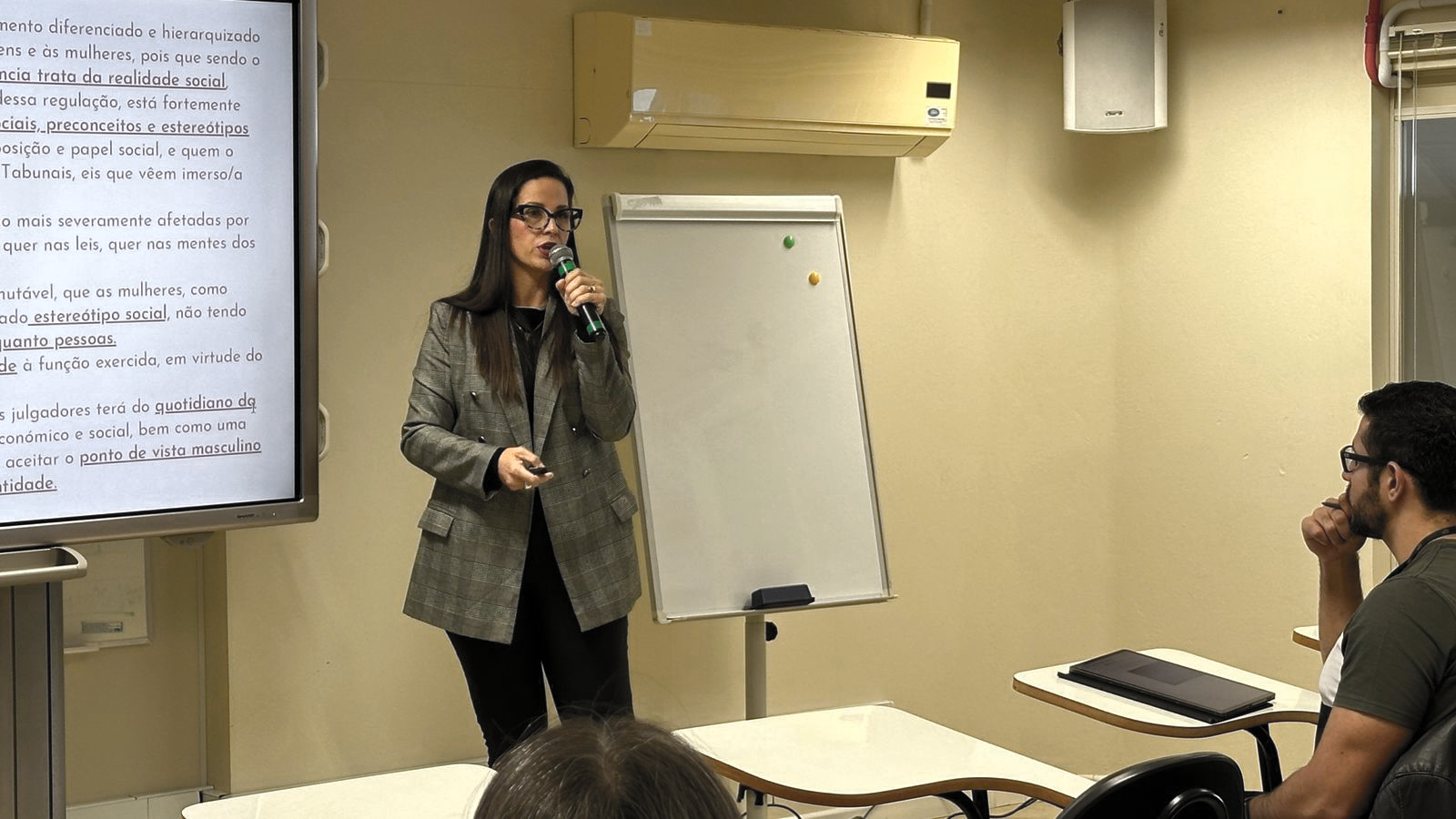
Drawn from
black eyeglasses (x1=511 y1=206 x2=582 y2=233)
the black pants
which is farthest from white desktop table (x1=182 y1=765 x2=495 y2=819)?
black eyeglasses (x1=511 y1=206 x2=582 y2=233)

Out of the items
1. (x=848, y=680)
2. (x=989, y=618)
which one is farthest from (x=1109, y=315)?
(x=848, y=680)

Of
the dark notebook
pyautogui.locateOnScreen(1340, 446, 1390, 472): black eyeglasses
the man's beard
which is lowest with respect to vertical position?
the dark notebook

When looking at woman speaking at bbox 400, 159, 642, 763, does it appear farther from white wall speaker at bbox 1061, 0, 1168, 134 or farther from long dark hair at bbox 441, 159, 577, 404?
white wall speaker at bbox 1061, 0, 1168, 134

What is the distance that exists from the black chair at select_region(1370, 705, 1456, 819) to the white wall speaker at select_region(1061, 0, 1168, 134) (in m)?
2.17

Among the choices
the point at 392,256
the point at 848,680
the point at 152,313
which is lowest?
the point at 848,680

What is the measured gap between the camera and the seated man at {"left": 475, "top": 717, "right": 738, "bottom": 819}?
812mm

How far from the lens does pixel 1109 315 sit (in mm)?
3922

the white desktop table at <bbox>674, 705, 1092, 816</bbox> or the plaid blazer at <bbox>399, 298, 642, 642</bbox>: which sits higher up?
the plaid blazer at <bbox>399, 298, 642, 642</bbox>

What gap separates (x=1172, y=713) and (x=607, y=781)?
170 cm

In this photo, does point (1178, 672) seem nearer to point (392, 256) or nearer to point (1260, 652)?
point (1260, 652)

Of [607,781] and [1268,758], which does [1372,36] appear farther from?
[607,781]

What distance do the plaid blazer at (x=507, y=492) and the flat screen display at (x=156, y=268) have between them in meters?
0.35

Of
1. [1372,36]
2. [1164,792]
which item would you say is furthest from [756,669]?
[1372,36]

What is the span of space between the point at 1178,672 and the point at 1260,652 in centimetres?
140
